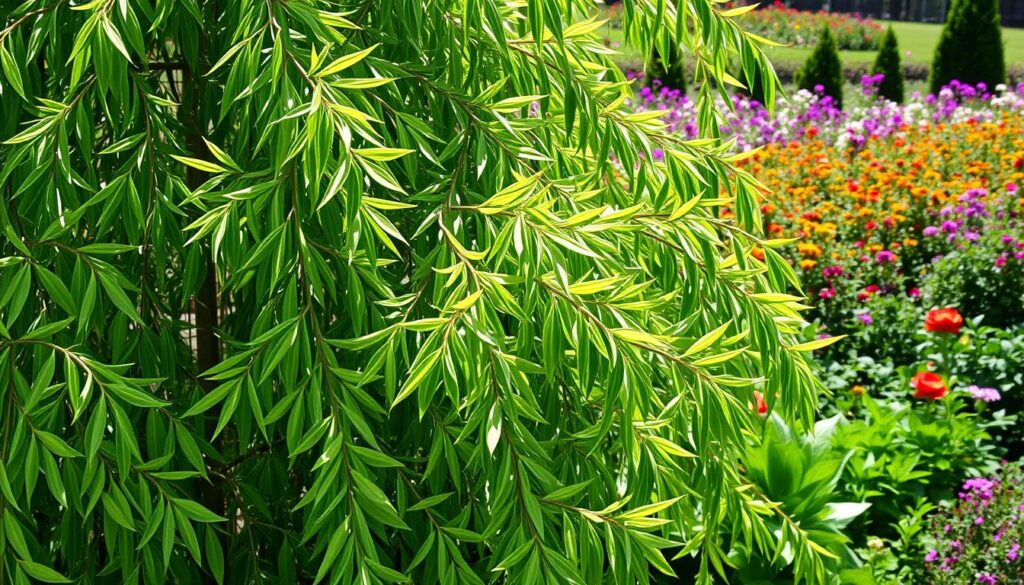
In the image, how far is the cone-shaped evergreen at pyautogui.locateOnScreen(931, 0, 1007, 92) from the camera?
461 inches

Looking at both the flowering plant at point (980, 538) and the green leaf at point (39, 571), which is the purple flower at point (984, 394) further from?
the green leaf at point (39, 571)

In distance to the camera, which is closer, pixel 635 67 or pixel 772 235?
pixel 772 235

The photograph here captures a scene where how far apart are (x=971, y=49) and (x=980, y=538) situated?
9.99 metres

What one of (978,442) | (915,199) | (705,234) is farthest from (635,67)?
(705,234)

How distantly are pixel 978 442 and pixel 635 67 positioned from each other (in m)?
11.7

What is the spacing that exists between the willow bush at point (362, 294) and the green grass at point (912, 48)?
42.0 feet

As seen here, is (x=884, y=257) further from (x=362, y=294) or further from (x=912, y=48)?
(x=912, y=48)

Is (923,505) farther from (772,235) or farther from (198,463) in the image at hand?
(198,463)

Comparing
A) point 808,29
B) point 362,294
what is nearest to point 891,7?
point 808,29

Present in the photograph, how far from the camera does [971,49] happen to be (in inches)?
463

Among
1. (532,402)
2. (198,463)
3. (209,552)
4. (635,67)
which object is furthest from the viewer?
(635,67)

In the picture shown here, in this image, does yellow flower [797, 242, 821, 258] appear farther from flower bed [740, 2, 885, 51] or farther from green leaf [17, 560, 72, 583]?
flower bed [740, 2, 885, 51]

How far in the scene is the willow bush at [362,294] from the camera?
1.37 meters

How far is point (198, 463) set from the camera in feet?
4.91
